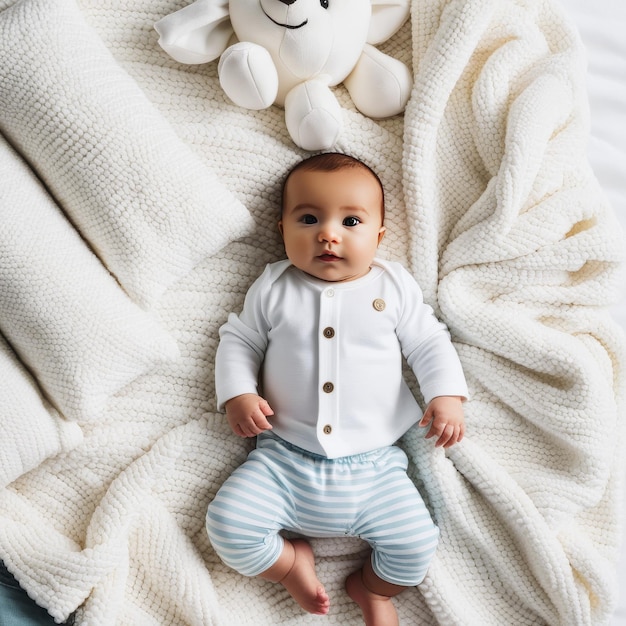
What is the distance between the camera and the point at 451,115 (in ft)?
4.33

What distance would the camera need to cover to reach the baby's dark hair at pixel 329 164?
4.00ft

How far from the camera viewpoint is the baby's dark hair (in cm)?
122

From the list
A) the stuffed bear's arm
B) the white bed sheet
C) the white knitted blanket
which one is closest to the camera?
the white knitted blanket

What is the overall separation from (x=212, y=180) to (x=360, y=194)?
26cm

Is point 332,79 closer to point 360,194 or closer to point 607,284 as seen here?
point 360,194

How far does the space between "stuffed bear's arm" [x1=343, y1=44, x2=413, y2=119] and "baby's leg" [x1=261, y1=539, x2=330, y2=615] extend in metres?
0.81

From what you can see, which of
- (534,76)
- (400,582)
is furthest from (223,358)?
(534,76)

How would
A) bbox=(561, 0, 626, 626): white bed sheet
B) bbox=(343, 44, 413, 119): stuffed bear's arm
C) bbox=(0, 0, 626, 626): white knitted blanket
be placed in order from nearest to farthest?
bbox=(0, 0, 626, 626): white knitted blanket
bbox=(343, 44, 413, 119): stuffed bear's arm
bbox=(561, 0, 626, 626): white bed sheet

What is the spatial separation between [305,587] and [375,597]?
13cm

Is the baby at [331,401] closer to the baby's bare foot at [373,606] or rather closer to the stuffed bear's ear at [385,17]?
the baby's bare foot at [373,606]

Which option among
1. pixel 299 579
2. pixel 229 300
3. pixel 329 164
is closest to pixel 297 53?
pixel 329 164

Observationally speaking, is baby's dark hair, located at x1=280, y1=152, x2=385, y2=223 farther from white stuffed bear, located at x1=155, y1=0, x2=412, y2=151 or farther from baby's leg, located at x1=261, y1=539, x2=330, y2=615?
baby's leg, located at x1=261, y1=539, x2=330, y2=615

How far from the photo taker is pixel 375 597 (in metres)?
1.22

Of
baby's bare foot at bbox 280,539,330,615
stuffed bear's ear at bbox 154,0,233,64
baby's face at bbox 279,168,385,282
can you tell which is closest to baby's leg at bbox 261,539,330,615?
baby's bare foot at bbox 280,539,330,615
